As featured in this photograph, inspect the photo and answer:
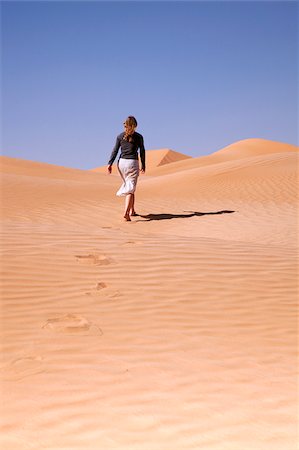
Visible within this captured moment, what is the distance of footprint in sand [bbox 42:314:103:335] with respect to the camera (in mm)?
4328

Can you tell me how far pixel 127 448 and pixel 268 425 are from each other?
2.85 feet

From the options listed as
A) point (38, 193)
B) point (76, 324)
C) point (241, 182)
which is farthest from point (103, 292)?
point (241, 182)

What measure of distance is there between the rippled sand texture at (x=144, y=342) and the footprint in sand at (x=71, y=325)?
0.02 metres

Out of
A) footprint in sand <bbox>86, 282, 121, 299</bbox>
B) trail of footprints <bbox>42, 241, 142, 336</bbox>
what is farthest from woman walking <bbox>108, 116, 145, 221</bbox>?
trail of footprints <bbox>42, 241, 142, 336</bbox>

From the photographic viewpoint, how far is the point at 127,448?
107 inches

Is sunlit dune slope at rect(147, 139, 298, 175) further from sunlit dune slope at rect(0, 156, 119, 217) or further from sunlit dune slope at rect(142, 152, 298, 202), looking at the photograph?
sunlit dune slope at rect(0, 156, 119, 217)

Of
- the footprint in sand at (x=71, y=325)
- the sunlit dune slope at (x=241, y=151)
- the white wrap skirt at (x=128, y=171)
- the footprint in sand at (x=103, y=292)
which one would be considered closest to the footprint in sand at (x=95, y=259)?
the footprint in sand at (x=103, y=292)

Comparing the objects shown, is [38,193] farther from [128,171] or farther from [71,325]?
[71,325]

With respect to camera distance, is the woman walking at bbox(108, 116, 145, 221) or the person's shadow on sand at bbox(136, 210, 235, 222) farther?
the person's shadow on sand at bbox(136, 210, 235, 222)

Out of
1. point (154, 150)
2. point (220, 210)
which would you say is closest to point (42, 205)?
point (220, 210)

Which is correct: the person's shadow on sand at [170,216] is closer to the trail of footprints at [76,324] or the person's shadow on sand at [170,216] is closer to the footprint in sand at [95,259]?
the footprint in sand at [95,259]

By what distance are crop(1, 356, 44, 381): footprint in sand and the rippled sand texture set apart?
0.4 inches

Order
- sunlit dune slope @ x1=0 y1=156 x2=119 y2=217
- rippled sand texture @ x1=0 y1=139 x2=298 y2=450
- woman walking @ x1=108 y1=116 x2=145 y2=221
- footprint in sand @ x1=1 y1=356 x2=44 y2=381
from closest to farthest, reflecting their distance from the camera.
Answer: rippled sand texture @ x1=0 y1=139 x2=298 y2=450 → footprint in sand @ x1=1 y1=356 x2=44 y2=381 → woman walking @ x1=108 y1=116 x2=145 y2=221 → sunlit dune slope @ x1=0 y1=156 x2=119 y2=217

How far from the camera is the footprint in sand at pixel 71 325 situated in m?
4.33
